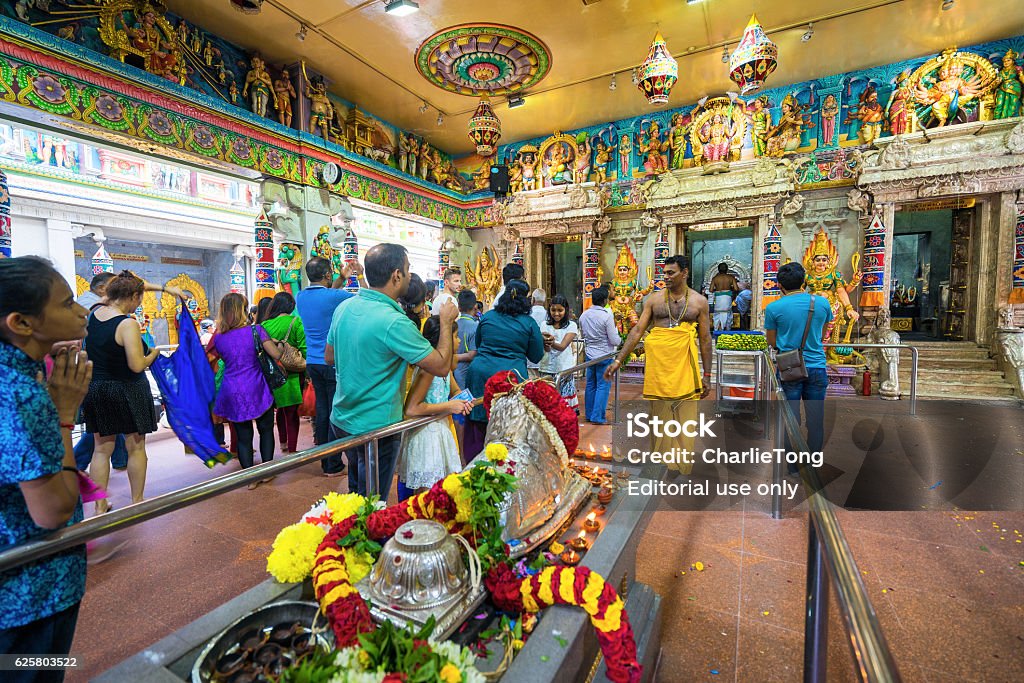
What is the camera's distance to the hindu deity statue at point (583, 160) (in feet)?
34.1

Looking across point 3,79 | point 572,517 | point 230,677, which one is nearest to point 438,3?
point 3,79

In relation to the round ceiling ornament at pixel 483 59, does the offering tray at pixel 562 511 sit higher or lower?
lower

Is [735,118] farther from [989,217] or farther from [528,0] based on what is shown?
[528,0]

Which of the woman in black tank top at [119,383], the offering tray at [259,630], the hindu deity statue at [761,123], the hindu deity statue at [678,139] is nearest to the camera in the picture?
the offering tray at [259,630]

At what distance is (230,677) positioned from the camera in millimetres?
1017

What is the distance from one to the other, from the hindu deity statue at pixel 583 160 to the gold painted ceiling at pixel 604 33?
1.50m

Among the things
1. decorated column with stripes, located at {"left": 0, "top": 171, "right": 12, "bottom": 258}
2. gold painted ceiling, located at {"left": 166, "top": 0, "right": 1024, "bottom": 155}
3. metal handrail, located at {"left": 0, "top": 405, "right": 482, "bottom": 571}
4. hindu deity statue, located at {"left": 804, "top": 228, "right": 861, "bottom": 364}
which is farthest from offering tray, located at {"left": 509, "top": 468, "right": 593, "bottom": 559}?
hindu deity statue, located at {"left": 804, "top": 228, "right": 861, "bottom": 364}

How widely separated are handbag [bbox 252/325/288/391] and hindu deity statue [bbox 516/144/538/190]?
871 centimetres

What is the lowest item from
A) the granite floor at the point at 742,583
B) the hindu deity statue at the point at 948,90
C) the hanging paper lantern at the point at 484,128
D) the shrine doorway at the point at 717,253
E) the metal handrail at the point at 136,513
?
the granite floor at the point at 742,583

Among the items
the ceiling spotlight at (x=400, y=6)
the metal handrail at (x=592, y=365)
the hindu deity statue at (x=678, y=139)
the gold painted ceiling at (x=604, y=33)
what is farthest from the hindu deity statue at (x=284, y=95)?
the hindu deity statue at (x=678, y=139)

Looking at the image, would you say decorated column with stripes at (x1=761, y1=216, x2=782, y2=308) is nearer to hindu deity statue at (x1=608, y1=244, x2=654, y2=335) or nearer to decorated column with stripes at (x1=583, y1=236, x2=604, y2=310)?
hindu deity statue at (x1=608, y1=244, x2=654, y2=335)

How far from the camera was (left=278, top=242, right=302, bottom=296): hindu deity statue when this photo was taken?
7348mm

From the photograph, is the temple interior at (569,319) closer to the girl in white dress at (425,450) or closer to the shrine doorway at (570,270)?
the girl in white dress at (425,450)

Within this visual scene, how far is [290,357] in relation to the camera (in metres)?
3.76
